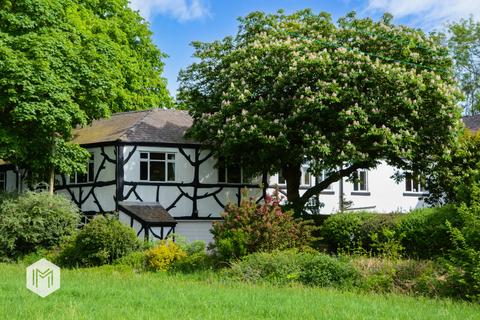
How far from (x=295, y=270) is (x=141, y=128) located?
1410 centimetres

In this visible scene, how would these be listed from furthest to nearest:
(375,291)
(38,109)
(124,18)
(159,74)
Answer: (159,74) < (124,18) < (38,109) < (375,291)

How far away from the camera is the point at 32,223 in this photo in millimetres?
22766

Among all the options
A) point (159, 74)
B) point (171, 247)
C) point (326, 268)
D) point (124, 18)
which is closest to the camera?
point (326, 268)

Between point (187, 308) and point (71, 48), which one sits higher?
point (71, 48)

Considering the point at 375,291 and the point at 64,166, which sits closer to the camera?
the point at 375,291

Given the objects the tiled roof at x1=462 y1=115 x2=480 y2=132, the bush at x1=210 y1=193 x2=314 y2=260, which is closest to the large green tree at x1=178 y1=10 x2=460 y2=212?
the bush at x1=210 y1=193 x2=314 y2=260

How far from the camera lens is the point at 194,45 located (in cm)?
2825

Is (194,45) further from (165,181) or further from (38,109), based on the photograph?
(38,109)

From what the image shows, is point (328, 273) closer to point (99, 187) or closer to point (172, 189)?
point (172, 189)

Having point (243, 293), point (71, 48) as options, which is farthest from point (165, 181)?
point (243, 293)

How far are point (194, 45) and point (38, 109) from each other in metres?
8.36

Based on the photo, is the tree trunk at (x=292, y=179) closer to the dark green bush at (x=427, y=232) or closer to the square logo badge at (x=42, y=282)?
the dark green bush at (x=427, y=232)

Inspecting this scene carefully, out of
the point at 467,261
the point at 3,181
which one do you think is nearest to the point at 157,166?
the point at 3,181

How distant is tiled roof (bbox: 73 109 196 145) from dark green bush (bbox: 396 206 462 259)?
12.3m
